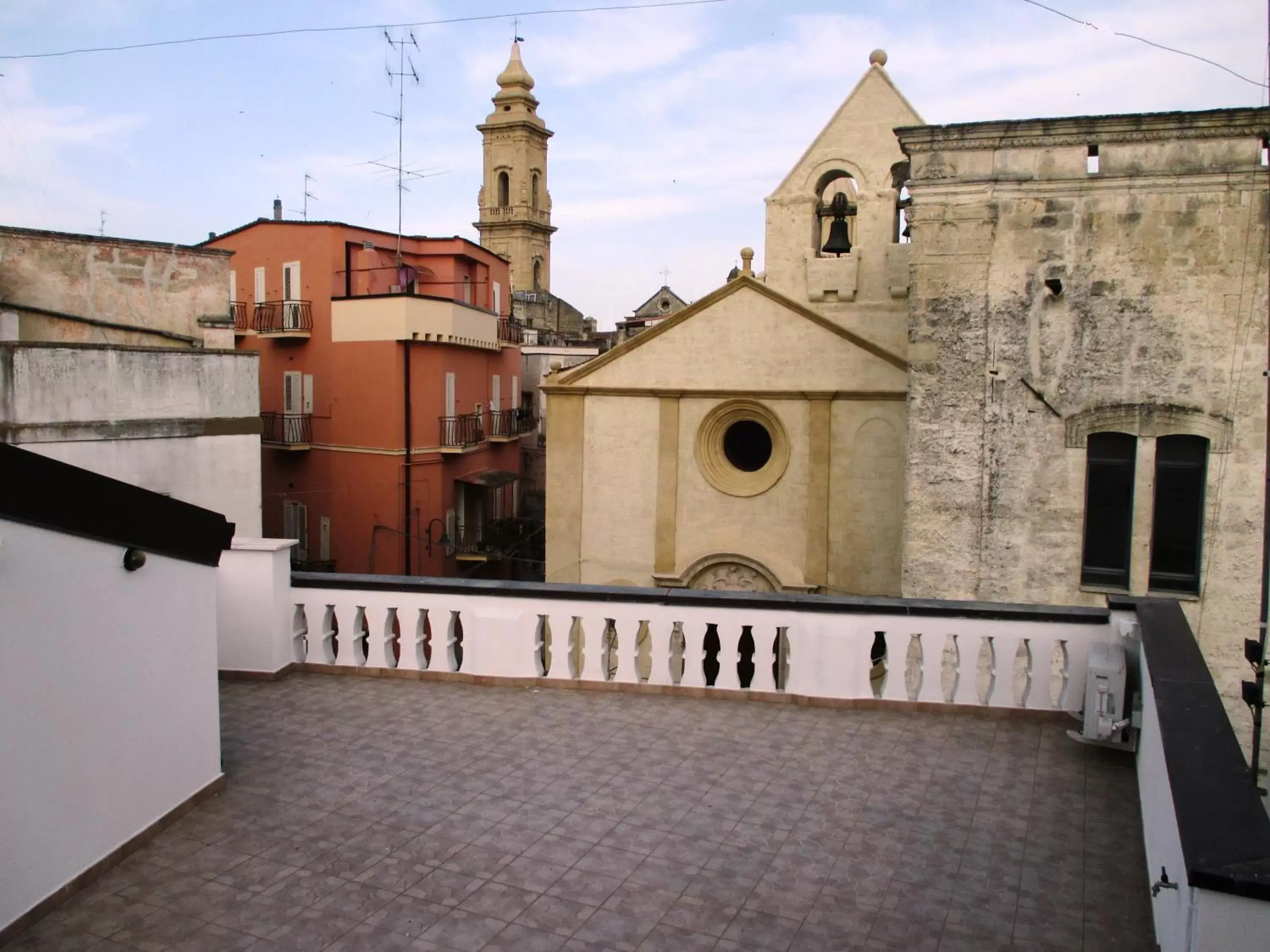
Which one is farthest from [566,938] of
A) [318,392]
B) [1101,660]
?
[318,392]

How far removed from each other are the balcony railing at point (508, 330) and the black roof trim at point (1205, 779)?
89.0 ft

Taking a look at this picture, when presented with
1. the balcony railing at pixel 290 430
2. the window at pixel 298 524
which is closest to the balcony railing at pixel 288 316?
the balcony railing at pixel 290 430

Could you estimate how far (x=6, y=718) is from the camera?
3.84 meters

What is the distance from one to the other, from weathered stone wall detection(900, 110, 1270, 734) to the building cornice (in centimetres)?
2

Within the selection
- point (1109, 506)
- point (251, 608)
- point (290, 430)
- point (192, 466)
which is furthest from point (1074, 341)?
point (290, 430)

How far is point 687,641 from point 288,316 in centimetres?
2237

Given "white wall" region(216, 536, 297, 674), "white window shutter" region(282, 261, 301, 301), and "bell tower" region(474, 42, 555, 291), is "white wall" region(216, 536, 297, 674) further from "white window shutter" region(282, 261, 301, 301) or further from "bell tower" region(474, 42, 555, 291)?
"bell tower" region(474, 42, 555, 291)

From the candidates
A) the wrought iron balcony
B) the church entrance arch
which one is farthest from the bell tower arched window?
the wrought iron balcony

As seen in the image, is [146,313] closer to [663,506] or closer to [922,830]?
[663,506]

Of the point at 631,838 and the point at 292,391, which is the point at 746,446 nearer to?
the point at 292,391

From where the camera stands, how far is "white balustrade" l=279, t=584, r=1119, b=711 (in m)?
6.70

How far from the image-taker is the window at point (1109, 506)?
12031mm

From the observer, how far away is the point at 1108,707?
594 cm

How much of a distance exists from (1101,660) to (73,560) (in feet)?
17.9
